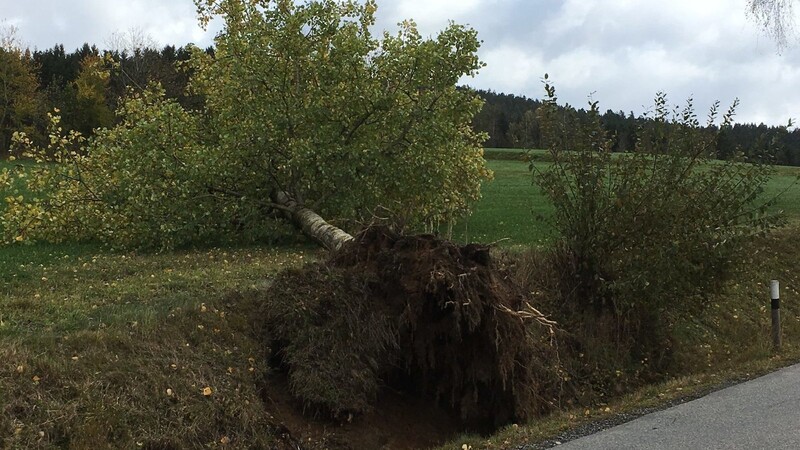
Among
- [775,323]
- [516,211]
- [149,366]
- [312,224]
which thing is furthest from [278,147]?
[516,211]

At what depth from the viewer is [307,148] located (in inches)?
503

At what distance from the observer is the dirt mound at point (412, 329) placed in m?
7.17

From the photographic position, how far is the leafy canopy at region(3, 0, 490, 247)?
41.7ft

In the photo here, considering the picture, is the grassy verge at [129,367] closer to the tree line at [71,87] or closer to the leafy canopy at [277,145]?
the leafy canopy at [277,145]

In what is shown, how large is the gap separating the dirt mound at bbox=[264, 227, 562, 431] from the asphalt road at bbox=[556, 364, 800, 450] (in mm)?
1606

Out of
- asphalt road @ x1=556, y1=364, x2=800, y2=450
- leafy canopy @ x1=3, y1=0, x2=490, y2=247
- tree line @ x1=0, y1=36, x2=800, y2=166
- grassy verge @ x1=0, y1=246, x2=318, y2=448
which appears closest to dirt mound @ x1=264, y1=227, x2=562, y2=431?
grassy verge @ x1=0, y1=246, x2=318, y2=448

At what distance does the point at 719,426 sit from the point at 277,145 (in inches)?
368

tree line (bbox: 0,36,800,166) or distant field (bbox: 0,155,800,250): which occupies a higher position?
tree line (bbox: 0,36,800,166)

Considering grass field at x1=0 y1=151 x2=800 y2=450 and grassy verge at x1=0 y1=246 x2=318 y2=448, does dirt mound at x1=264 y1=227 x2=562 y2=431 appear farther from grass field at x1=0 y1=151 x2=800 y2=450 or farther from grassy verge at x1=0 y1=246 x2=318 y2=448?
grassy verge at x1=0 y1=246 x2=318 y2=448

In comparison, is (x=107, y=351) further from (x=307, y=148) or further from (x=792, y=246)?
(x=792, y=246)

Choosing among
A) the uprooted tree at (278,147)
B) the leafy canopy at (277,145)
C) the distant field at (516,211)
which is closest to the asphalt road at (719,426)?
the distant field at (516,211)

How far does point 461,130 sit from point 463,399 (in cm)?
894

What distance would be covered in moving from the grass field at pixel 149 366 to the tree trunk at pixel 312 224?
1059mm

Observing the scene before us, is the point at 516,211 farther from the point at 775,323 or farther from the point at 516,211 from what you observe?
the point at 775,323
